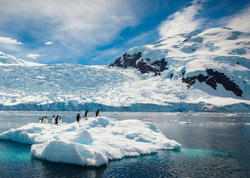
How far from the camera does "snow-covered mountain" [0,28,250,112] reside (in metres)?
103

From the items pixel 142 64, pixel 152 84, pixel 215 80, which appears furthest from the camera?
pixel 142 64

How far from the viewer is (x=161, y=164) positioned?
19344 mm

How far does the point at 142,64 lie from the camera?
587 ft

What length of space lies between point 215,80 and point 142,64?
58517 mm

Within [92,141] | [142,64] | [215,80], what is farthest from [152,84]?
[92,141]

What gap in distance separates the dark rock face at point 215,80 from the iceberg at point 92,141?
362ft

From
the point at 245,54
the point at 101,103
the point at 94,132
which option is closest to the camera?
the point at 94,132

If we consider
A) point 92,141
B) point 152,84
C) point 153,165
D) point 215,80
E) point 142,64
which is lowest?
point 153,165

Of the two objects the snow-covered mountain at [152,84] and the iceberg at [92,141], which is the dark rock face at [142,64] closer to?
the snow-covered mountain at [152,84]

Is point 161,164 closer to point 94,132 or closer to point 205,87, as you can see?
point 94,132

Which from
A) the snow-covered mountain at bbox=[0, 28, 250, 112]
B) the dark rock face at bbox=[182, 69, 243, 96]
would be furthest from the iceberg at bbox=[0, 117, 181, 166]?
the dark rock face at bbox=[182, 69, 243, 96]

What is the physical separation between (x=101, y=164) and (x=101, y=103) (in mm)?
84166

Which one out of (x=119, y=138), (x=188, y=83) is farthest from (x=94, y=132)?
(x=188, y=83)

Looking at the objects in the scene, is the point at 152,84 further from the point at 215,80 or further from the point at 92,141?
the point at 92,141
